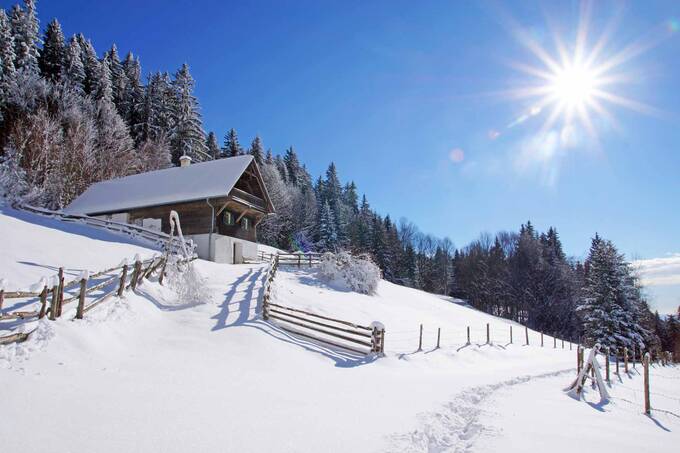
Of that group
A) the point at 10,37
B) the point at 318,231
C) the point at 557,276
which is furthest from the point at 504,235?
the point at 10,37

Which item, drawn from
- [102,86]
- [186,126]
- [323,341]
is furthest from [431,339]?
[102,86]

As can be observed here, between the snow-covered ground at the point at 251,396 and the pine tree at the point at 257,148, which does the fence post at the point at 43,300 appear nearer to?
the snow-covered ground at the point at 251,396

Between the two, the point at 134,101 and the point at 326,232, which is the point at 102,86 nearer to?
the point at 134,101

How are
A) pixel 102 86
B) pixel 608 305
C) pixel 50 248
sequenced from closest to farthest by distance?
pixel 50 248 < pixel 608 305 < pixel 102 86

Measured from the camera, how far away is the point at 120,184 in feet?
→ 104

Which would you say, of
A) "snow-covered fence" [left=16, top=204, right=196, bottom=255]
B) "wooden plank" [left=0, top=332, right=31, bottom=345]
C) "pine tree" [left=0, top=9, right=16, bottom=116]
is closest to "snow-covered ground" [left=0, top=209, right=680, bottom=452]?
"wooden plank" [left=0, top=332, right=31, bottom=345]

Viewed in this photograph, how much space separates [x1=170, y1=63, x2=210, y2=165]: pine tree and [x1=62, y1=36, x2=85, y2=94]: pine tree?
10.4 metres

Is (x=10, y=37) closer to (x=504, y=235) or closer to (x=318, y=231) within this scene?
(x=318, y=231)

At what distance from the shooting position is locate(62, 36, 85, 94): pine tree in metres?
43.0

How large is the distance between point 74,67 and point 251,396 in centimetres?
5182

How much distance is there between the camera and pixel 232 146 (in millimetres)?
57125

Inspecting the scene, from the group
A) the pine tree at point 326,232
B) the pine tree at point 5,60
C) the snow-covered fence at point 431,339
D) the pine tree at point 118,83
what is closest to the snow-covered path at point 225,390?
the snow-covered fence at point 431,339

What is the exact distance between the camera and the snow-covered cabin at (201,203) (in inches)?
1017

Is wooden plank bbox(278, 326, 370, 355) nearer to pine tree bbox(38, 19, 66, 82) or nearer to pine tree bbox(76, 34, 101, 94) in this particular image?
pine tree bbox(76, 34, 101, 94)
